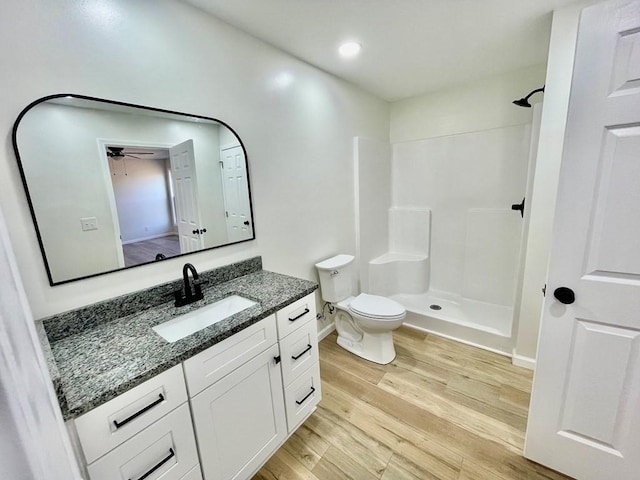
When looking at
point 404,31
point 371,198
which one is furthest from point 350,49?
point 371,198

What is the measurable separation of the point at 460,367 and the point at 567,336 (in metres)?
1.11

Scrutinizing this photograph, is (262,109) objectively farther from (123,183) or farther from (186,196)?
(123,183)

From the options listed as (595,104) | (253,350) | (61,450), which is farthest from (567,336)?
(61,450)

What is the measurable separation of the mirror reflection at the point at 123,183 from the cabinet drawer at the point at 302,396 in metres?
0.92

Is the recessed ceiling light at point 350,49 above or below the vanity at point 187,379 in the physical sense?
above

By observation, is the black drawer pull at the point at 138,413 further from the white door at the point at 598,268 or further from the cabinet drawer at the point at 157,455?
the white door at the point at 598,268


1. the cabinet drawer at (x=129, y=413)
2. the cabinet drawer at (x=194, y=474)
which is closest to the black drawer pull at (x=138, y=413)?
the cabinet drawer at (x=129, y=413)

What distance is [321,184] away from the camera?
2.39 m

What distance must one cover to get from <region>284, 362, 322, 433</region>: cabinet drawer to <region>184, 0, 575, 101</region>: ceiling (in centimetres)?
203

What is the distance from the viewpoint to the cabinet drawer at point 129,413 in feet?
2.69

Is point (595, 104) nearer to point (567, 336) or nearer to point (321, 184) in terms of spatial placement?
point (567, 336)

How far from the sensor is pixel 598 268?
112 centimetres

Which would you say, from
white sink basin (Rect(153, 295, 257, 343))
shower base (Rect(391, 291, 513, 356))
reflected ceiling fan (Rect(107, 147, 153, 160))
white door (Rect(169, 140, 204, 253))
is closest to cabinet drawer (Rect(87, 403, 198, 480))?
white sink basin (Rect(153, 295, 257, 343))

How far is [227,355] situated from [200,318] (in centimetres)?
34
